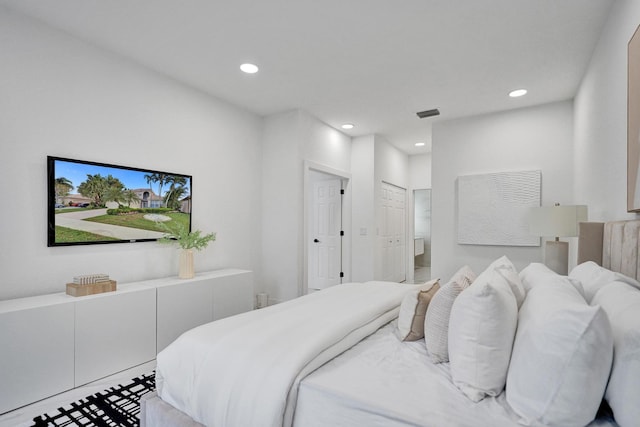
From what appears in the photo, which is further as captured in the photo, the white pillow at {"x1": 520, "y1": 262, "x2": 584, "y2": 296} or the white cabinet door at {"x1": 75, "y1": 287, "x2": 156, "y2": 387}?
the white cabinet door at {"x1": 75, "y1": 287, "x2": 156, "y2": 387}

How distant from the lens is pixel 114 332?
100 inches

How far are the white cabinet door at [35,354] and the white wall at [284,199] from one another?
95.1 inches

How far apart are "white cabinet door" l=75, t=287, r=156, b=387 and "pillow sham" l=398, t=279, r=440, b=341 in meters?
2.15

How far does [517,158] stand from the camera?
429 centimetres

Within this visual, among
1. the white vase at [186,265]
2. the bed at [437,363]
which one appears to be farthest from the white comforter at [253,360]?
the white vase at [186,265]

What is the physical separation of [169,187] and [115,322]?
139 centimetres

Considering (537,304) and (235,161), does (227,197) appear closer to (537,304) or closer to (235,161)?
(235,161)

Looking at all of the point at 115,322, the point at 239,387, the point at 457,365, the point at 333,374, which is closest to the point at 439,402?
the point at 457,365

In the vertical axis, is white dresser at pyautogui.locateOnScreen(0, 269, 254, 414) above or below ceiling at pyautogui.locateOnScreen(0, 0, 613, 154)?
below

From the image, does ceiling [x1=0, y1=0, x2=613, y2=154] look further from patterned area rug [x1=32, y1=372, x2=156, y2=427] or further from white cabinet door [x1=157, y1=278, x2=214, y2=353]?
patterned area rug [x1=32, y1=372, x2=156, y2=427]

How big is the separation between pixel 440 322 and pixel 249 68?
2.87 metres

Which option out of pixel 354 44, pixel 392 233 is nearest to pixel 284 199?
pixel 354 44

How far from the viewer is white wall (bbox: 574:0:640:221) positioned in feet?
6.63

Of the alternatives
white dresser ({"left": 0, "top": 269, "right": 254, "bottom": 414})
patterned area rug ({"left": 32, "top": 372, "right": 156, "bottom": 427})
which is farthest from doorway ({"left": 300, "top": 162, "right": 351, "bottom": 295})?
patterned area rug ({"left": 32, "top": 372, "right": 156, "bottom": 427})
